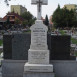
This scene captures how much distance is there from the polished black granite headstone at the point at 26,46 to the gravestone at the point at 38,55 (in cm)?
57

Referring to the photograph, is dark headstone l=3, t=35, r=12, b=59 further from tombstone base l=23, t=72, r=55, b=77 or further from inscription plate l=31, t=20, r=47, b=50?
tombstone base l=23, t=72, r=55, b=77

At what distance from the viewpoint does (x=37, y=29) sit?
469 inches

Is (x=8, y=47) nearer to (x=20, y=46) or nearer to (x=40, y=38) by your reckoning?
(x=20, y=46)

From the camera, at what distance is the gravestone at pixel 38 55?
11617mm

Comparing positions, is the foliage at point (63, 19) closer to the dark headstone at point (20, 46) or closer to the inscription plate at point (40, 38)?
the dark headstone at point (20, 46)

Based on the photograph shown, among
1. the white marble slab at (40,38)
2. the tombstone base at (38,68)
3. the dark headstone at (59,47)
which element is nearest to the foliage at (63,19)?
the dark headstone at (59,47)

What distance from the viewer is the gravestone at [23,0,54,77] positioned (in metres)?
11.6

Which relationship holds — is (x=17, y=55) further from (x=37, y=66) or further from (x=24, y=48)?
(x=37, y=66)

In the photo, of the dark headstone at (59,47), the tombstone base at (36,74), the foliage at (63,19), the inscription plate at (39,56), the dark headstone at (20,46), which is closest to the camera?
the tombstone base at (36,74)

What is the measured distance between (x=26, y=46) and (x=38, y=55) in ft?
3.14

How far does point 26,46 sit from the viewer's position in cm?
1259

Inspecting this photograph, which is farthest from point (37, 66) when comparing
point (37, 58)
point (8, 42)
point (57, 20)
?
point (57, 20)

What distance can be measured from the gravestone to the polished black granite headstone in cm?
57

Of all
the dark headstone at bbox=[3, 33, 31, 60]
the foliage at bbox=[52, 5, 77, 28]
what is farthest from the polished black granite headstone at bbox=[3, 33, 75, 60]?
the foliage at bbox=[52, 5, 77, 28]
